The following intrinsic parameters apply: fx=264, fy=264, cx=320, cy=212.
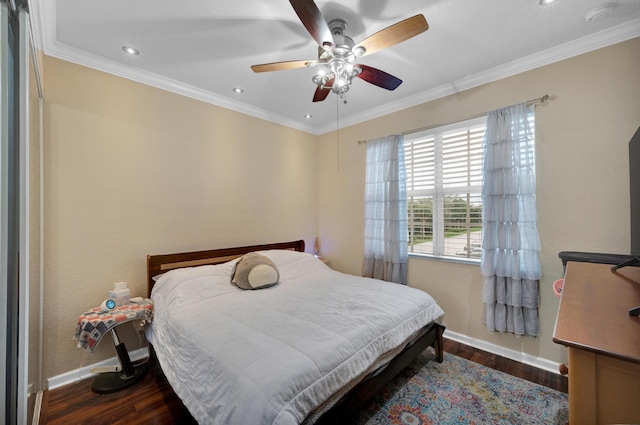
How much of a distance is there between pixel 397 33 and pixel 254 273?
2207mm

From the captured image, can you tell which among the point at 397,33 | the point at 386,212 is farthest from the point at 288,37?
the point at 386,212

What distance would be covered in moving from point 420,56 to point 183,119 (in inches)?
96.2

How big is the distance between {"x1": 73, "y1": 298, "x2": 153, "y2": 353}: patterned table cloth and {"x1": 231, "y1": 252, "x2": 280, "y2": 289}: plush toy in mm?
770

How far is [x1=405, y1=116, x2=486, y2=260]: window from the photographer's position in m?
2.76

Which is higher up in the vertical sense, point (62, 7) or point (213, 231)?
point (62, 7)

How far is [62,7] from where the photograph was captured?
175 centimetres

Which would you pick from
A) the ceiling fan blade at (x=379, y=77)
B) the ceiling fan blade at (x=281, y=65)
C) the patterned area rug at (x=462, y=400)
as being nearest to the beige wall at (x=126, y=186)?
the ceiling fan blade at (x=281, y=65)

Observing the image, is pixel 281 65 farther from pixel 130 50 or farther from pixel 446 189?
pixel 446 189

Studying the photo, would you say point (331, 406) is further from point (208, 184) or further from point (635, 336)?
point (208, 184)

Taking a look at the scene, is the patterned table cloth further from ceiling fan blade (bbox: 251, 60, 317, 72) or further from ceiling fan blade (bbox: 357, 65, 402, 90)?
ceiling fan blade (bbox: 357, 65, 402, 90)

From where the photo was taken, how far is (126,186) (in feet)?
8.13

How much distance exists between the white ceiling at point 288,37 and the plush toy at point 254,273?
6.09ft

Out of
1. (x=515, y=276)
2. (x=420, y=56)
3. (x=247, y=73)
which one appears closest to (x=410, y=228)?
(x=515, y=276)

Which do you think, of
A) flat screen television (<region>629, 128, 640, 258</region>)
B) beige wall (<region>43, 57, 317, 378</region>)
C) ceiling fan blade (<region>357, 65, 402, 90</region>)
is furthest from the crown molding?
beige wall (<region>43, 57, 317, 378</region>)
